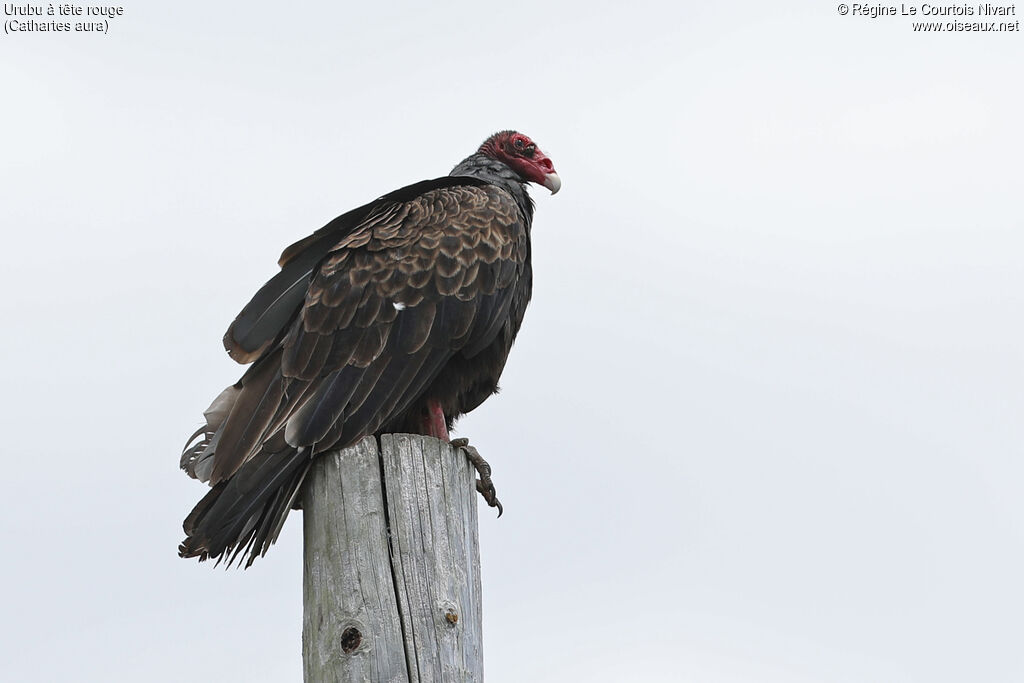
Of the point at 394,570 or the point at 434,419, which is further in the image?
the point at 434,419

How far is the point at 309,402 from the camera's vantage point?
3.77 m

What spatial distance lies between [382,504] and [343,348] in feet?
3.46

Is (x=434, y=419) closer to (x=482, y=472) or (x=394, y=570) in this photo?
(x=482, y=472)

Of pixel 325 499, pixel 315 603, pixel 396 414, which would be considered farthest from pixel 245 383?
pixel 315 603

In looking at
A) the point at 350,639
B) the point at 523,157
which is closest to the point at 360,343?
the point at 350,639

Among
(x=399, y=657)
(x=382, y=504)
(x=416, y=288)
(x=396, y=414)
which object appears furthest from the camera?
(x=416, y=288)

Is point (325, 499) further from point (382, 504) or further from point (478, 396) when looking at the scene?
point (478, 396)

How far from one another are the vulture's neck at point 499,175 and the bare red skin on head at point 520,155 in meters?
0.05

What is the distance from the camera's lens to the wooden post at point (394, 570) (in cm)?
289

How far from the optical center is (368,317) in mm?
4137

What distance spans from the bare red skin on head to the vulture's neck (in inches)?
1.9

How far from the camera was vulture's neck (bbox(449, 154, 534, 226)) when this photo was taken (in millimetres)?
5254

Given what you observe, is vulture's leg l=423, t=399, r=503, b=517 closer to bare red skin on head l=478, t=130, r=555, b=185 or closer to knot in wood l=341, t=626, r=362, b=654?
knot in wood l=341, t=626, r=362, b=654

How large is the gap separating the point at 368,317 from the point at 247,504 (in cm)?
87
